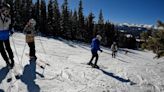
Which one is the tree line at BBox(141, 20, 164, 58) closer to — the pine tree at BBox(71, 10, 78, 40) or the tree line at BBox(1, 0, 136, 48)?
the tree line at BBox(1, 0, 136, 48)

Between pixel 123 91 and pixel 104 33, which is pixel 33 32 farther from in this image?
pixel 104 33

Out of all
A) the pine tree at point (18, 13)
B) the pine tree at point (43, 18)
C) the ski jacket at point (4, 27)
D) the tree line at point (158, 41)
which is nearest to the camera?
the ski jacket at point (4, 27)

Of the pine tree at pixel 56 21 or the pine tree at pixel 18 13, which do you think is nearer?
the pine tree at pixel 18 13

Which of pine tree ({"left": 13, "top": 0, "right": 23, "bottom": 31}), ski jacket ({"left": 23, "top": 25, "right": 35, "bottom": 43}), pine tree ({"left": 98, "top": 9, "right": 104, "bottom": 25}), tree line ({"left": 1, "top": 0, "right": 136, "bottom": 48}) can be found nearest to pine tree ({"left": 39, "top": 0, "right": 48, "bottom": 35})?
tree line ({"left": 1, "top": 0, "right": 136, "bottom": 48})

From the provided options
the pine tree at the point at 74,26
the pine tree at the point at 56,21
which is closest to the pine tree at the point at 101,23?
the pine tree at the point at 74,26

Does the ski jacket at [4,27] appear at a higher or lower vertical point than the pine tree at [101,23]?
higher

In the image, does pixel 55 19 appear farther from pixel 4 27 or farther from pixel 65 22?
pixel 4 27

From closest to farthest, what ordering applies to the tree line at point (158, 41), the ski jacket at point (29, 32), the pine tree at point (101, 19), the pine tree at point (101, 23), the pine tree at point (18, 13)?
the ski jacket at point (29, 32) < the tree line at point (158, 41) < the pine tree at point (18, 13) < the pine tree at point (101, 23) < the pine tree at point (101, 19)

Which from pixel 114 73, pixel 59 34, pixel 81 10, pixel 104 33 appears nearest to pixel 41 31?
pixel 59 34

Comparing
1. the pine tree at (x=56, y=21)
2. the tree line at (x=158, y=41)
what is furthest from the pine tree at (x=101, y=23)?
the tree line at (x=158, y=41)

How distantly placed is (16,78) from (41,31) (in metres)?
75.6

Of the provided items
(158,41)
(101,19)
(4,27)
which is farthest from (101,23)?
(4,27)

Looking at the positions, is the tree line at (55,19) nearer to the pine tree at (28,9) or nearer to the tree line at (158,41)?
the pine tree at (28,9)

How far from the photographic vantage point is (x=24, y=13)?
83.2m
